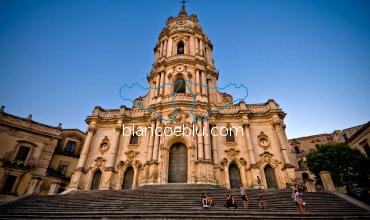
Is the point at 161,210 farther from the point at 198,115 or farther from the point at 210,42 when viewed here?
the point at 210,42

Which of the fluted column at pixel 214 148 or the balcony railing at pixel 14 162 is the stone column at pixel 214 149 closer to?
the fluted column at pixel 214 148

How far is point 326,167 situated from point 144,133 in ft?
59.1

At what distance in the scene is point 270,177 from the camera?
19547 millimetres

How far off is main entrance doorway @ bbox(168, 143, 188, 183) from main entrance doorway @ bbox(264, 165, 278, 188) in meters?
7.68

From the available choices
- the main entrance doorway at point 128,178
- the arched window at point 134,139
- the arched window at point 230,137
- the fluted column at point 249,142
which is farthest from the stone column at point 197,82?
the main entrance doorway at point 128,178

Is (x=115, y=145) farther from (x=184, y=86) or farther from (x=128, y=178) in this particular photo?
(x=184, y=86)

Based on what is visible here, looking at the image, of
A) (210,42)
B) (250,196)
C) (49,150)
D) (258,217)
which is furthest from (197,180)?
(210,42)

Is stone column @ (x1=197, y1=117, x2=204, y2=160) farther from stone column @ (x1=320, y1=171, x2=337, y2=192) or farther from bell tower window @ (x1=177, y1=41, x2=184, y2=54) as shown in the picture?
bell tower window @ (x1=177, y1=41, x2=184, y2=54)

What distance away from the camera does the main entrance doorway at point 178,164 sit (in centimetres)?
1919

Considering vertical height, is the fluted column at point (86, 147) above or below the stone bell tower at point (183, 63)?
below

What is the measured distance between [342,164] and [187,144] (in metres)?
14.0

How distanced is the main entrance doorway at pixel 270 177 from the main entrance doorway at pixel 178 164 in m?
7.68

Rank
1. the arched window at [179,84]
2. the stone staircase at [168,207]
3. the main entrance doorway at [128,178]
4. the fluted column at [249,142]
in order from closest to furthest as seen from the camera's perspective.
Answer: the stone staircase at [168,207], the fluted column at [249,142], the main entrance doorway at [128,178], the arched window at [179,84]

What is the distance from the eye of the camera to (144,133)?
74.6 feet
